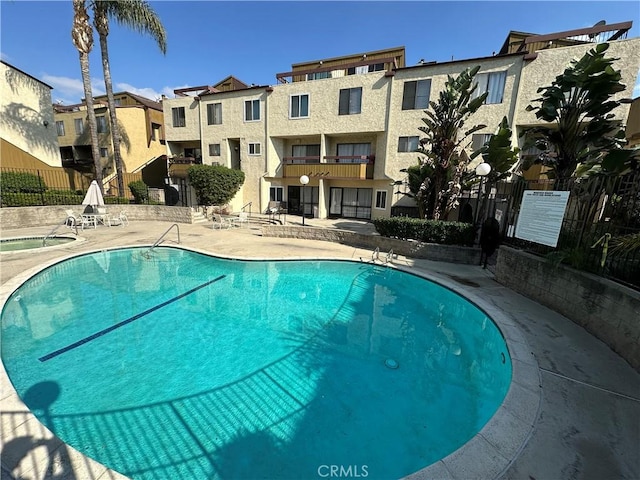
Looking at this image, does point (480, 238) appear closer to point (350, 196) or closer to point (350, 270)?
point (350, 270)

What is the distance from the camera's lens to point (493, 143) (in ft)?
36.1

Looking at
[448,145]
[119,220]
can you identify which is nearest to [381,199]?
[448,145]

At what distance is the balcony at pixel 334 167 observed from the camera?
19969 millimetres

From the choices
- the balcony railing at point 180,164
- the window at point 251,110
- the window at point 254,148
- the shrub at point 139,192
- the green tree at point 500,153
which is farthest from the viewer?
the balcony railing at point 180,164

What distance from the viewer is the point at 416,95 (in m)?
18.1

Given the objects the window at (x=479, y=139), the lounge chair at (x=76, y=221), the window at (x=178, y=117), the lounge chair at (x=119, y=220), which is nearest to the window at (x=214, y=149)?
the window at (x=178, y=117)

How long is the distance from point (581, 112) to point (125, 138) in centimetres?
3409

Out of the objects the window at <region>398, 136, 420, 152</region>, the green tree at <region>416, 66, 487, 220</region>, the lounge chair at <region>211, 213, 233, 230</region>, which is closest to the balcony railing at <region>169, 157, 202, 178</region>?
the lounge chair at <region>211, 213, 233, 230</region>

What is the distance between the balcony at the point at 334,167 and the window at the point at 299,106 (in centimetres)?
338

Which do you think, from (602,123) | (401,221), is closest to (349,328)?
(401,221)

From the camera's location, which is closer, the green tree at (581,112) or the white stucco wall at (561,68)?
the green tree at (581,112)

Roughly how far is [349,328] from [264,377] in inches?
106

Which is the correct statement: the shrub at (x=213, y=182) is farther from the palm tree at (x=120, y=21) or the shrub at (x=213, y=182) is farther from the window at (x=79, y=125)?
the window at (x=79, y=125)

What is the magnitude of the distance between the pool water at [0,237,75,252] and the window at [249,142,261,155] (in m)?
14.0
